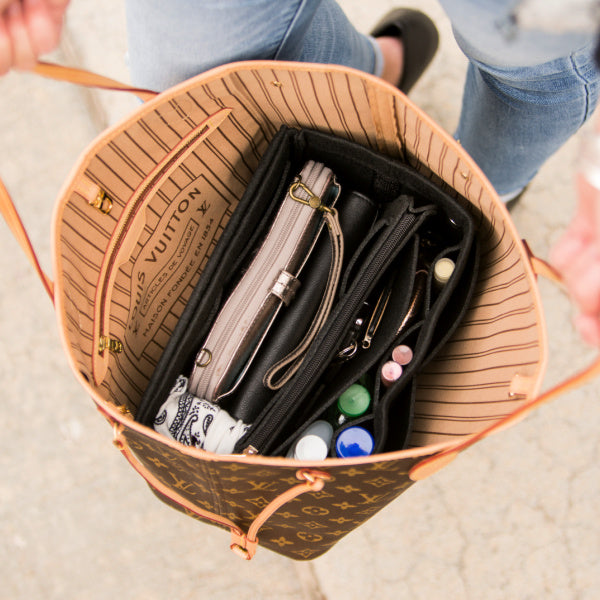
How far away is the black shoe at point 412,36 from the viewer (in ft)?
3.60

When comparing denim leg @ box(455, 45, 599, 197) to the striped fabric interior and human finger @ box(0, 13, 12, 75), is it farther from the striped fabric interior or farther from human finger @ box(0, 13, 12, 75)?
human finger @ box(0, 13, 12, 75)

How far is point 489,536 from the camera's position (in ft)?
3.26

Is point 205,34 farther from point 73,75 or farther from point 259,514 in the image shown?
point 259,514

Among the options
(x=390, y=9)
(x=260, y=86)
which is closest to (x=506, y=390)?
(x=260, y=86)

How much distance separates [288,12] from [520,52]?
0.30 metres

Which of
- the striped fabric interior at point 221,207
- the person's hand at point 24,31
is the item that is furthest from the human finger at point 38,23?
the striped fabric interior at point 221,207

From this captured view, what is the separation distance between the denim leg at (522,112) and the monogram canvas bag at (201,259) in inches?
5.8

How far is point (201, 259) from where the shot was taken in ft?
2.73

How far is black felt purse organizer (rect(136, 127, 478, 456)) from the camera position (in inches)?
25.8

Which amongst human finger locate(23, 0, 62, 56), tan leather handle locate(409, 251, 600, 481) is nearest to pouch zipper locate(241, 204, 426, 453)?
tan leather handle locate(409, 251, 600, 481)

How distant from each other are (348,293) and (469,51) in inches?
12.3

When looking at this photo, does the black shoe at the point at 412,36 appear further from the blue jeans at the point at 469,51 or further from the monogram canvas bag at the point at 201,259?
the monogram canvas bag at the point at 201,259

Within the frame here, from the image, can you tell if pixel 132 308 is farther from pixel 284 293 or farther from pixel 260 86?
pixel 260 86

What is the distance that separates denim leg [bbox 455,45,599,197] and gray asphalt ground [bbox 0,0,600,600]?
0.28m
